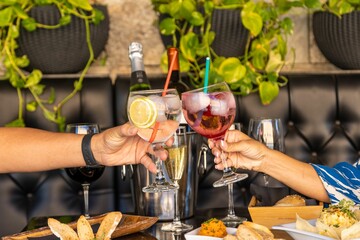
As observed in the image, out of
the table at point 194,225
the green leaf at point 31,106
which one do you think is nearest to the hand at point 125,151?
the table at point 194,225

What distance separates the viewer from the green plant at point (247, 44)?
2447 millimetres

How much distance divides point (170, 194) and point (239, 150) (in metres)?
0.23

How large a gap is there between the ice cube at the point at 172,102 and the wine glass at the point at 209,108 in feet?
0.11

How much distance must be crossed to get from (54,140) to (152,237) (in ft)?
1.32

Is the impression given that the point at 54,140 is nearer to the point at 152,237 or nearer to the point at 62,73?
the point at 152,237

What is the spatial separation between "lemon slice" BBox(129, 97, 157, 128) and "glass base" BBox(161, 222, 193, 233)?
1.00ft

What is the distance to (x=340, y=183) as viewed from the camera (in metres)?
1.78

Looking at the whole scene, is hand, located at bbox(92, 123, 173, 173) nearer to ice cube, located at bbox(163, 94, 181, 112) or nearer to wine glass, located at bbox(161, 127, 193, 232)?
wine glass, located at bbox(161, 127, 193, 232)

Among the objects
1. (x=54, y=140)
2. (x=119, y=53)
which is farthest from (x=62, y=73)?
(x=54, y=140)

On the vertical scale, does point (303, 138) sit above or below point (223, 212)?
above

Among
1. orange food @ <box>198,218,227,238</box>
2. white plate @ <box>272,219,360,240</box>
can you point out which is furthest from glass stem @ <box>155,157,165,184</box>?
white plate @ <box>272,219,360,240</box>

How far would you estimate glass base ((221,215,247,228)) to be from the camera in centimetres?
167

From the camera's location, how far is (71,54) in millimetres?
2486

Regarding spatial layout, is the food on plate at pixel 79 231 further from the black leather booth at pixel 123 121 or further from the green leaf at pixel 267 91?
the green leaf at pixel 267 91
